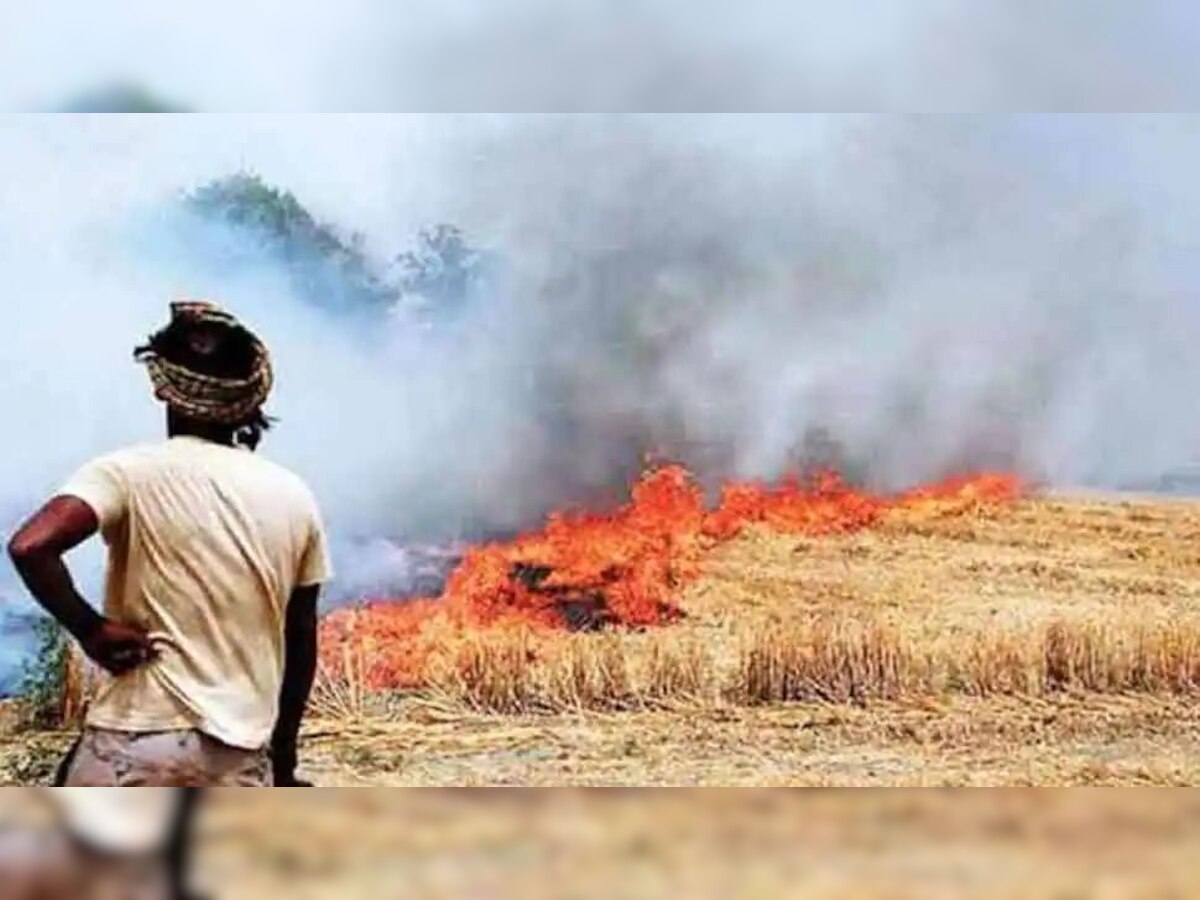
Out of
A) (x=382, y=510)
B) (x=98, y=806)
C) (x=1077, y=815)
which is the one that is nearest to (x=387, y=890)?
(x=98, y=806)

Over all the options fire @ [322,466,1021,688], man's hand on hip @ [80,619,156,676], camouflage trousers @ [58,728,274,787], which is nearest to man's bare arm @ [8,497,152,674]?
man's hand on hip @ [80,619,156,676]

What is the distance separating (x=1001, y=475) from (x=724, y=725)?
58 cm

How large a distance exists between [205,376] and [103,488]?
23 cm

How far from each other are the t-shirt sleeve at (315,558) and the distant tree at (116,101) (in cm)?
67

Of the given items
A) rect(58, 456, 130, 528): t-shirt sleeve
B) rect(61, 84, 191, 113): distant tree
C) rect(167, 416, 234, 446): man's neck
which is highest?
rect(61, 84, 191, 113): distant tree

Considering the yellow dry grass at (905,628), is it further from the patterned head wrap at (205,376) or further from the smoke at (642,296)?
A: the patterned head wrap at (205,376)

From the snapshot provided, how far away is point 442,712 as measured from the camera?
3.08 m

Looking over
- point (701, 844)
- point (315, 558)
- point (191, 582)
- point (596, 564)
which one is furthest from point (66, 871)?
point (596, 564)

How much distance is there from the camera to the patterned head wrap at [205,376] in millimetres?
2908

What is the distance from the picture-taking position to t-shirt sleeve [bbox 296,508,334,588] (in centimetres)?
295

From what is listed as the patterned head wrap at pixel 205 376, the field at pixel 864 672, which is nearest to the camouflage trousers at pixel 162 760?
the field at pixel 864 672

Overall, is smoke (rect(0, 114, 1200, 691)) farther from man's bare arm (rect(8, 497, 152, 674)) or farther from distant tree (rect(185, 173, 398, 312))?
man's bare arm (rect(8, 497, 152, 674))

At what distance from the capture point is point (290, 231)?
10.1ft

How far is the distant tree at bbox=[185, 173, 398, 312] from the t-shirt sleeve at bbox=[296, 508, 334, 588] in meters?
0.34
